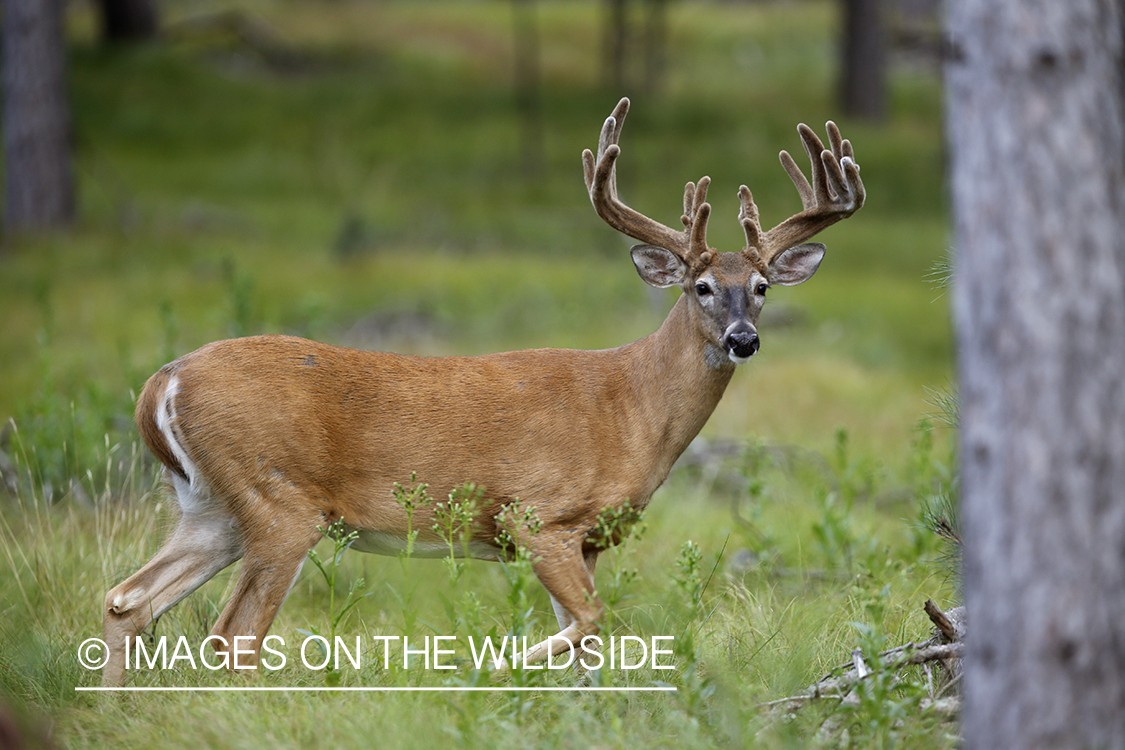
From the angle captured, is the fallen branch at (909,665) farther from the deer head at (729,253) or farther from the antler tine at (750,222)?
the antler tine at (750,222)

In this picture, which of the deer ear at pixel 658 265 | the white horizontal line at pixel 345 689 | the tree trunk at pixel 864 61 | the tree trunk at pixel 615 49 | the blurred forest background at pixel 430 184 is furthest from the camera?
the tree trunk at pixel 864 61

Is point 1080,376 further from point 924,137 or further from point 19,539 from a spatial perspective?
point 924,137

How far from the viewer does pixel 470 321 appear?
10469 mm

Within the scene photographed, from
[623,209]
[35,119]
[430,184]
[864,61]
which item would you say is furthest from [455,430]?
[864,61]

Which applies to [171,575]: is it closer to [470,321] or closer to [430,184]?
[470,321]

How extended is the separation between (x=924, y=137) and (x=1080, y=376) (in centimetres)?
1865

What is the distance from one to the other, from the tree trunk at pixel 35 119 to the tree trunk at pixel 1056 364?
1165 centimetres

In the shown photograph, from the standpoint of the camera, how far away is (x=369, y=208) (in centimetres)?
1534

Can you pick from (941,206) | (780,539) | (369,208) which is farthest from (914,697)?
(941,206)

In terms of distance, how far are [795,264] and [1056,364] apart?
237 centimetres

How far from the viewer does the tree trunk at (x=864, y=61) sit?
19.8 metres

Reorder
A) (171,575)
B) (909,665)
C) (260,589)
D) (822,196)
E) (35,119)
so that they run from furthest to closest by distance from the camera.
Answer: (35,119)
(822,196)
(171,575)
(260,589)
(909,665)

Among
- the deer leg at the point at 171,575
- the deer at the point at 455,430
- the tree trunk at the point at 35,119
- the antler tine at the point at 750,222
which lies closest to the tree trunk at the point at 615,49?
the tree trunk at the point at 35,119

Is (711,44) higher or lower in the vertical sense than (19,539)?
higher
